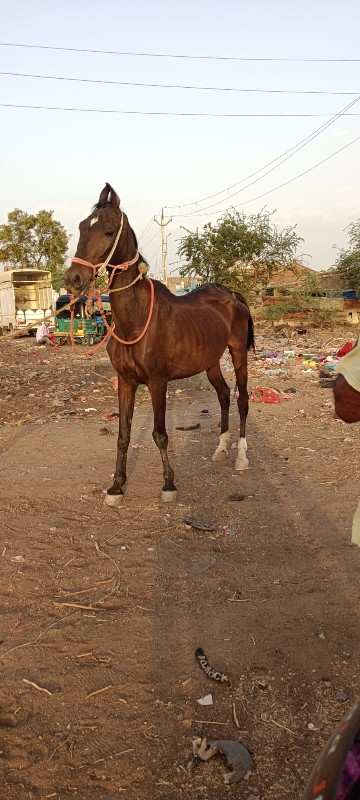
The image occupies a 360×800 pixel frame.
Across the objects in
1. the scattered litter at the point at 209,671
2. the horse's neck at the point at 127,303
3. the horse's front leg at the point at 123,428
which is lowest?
the scattered litter at the point at 209,671

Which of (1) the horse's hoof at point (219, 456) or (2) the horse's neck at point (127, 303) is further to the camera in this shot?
(1) the horse's hoof at point (219, 456)

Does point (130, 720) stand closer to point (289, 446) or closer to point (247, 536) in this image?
point (247, 536)

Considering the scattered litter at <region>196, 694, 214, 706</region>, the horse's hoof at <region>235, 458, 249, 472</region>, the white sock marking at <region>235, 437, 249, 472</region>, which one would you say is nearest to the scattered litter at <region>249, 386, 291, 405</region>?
the white sock marking at <region>235, 437, 249, 472</region>

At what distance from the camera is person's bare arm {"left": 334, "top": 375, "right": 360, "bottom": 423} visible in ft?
5.08

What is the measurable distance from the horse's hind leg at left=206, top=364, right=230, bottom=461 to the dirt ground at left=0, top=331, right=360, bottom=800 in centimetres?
21

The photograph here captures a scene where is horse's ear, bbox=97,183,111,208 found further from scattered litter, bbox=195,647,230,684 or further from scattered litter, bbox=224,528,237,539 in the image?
scattered litter, bbox=195,647,230,684

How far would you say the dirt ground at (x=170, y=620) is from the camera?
7.75 ft

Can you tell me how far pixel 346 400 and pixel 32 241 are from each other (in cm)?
3608

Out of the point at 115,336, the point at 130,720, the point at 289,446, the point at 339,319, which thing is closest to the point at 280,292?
the point at 339,319

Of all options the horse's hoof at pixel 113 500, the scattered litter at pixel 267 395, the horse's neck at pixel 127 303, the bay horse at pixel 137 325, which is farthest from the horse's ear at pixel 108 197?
the scattered litter at pixel 267 395

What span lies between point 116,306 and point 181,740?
3328mm

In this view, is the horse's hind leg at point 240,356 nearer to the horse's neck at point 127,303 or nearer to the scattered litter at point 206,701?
the horse's neck at point 127,303

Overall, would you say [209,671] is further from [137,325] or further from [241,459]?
[241,459]

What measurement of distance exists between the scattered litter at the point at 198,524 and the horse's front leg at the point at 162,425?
467 millimetres
